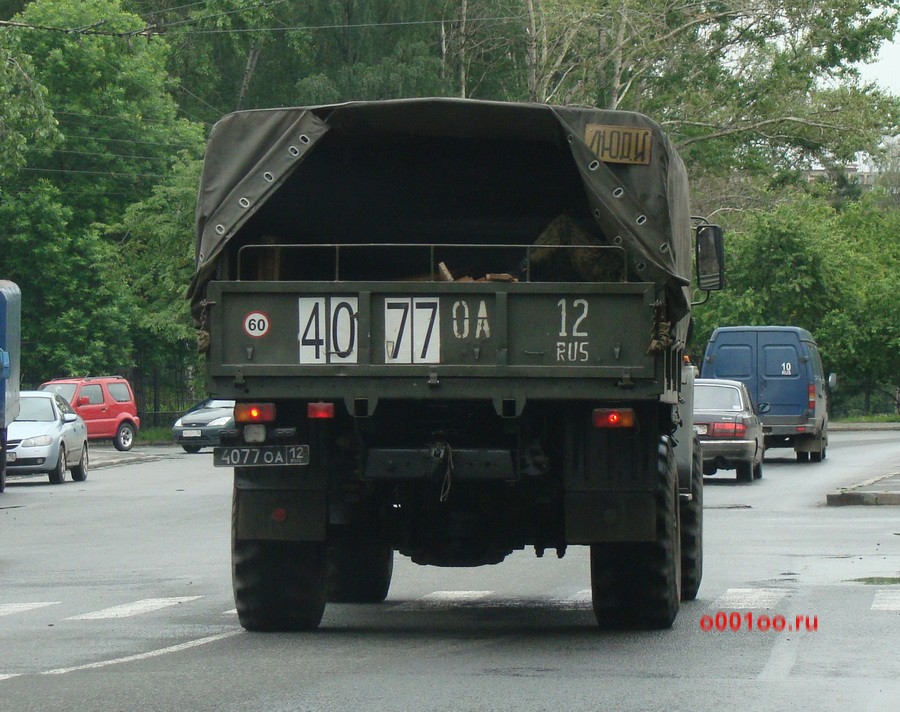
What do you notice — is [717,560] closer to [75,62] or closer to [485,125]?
[485,125]

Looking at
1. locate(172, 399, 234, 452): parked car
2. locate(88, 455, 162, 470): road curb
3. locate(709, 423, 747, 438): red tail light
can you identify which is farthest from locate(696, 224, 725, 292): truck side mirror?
locate(172, 399, 234, 452): parked car

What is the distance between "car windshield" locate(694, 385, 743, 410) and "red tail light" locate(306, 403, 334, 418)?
1933 cm

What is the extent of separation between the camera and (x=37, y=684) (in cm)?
855

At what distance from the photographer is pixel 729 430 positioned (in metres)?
28.0

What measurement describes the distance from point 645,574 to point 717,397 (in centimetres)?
1881

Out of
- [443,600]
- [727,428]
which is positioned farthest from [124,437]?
[443,600]

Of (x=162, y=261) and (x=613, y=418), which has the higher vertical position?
(x=162, y=261)

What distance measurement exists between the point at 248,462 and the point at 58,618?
105 inches

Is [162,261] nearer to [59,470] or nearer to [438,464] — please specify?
[59,470]

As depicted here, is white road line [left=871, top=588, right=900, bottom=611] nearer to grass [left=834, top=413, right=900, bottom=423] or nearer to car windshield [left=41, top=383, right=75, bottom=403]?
car windshield [left=41, top=383, right=75, bottom=403]

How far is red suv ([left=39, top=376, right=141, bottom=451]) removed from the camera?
144 feet

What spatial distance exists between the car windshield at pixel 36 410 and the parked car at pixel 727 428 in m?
10.9

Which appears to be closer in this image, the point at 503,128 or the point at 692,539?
the point at 503,128

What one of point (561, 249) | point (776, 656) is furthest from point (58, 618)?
point (776, 656)
